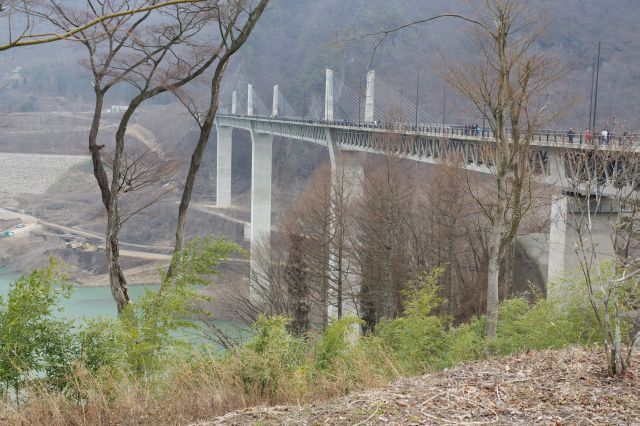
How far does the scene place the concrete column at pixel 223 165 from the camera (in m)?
61.0

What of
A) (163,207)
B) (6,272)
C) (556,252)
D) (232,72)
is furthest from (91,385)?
(232,72)

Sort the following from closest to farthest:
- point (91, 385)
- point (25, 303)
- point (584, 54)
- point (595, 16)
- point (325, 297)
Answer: point (91, 385) < point (25, 303) < point (325, 297) < point (584, 54) < point (595, 16)

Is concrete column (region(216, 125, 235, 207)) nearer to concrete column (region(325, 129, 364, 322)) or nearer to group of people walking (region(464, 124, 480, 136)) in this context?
concrete column (region(325, 129, 364, 322))

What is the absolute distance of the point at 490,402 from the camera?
434 centimetres

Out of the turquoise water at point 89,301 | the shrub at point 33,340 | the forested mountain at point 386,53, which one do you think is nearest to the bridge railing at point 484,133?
the shrub at point 33,340

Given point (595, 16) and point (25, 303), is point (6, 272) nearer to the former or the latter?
point (25, 303)

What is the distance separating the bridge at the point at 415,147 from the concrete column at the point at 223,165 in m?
3.93

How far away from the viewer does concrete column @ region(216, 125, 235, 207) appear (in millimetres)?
61031

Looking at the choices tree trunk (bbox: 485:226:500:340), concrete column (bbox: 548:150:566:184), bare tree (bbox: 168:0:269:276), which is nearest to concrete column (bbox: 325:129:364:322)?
concrete column (bbox: 548:150:566:184)

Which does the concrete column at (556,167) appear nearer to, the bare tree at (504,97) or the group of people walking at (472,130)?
the group of people walking at (472,130)

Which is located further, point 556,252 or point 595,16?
point 595,16

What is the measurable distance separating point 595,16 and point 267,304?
2263 inches

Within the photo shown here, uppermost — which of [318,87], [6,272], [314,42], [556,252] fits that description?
[314,42]

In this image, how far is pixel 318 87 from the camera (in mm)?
71750
